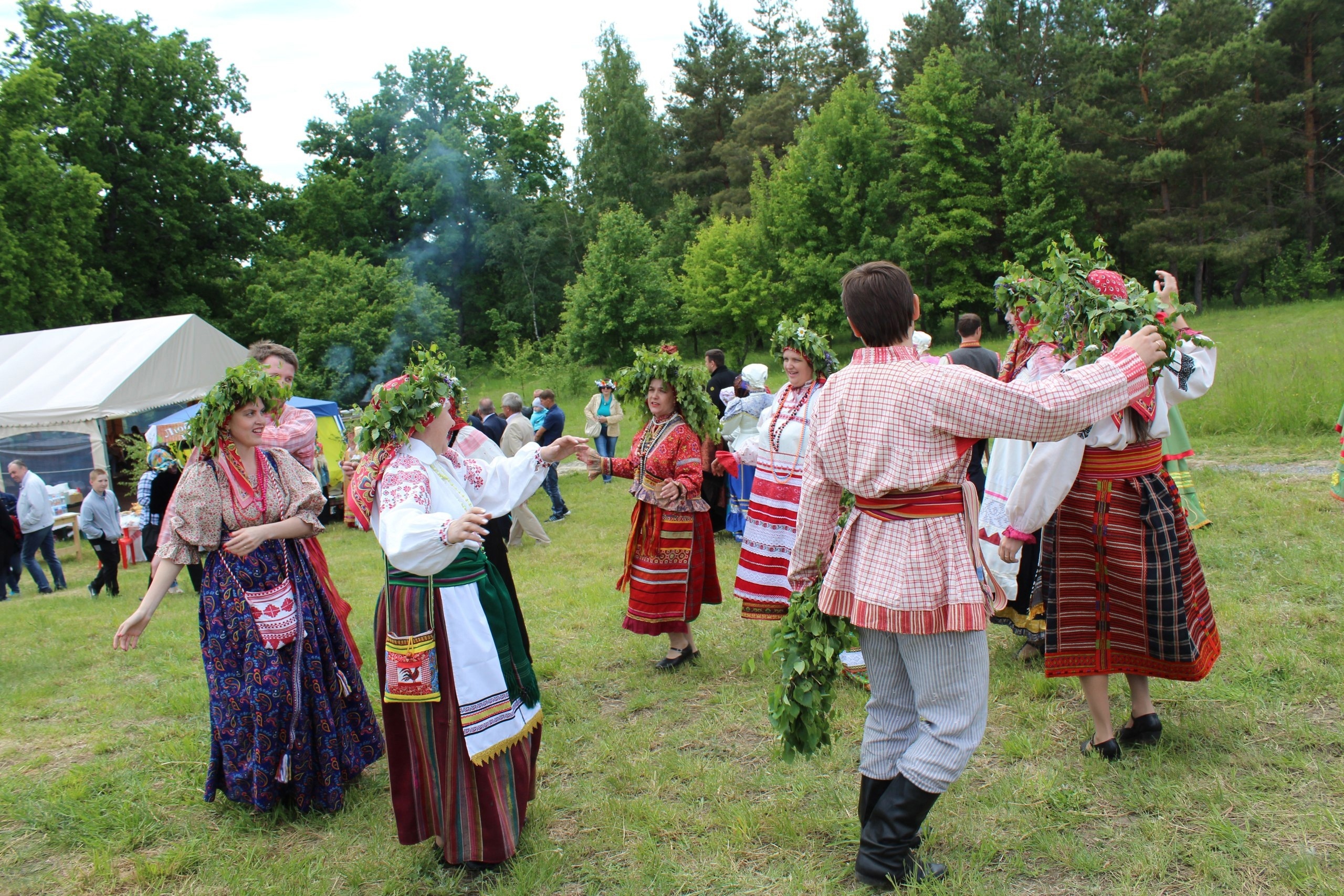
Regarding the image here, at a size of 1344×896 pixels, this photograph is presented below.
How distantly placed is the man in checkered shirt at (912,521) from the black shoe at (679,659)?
2.51 m

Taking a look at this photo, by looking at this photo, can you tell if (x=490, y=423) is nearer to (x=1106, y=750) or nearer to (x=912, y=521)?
(x=1106, y=750)

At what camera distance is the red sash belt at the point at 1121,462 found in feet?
11.0

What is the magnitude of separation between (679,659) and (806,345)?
2.02 metres

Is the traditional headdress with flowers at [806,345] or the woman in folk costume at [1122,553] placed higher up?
the traditional headdress with flowers at [806,345]

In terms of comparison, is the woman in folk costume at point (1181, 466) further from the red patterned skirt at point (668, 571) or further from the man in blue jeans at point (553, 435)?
the man in blue jeans at point (553, 435)

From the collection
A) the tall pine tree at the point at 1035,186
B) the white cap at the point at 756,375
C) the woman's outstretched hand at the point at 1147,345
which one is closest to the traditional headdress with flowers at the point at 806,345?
the woman's outstretched hand at the point at 1147,345

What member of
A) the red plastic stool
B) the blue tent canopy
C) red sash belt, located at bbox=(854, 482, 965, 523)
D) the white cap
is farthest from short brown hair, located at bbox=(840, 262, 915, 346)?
the red plastic stool

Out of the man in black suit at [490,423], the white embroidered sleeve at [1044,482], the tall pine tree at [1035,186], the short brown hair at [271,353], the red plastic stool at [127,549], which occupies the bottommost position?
the red plastic stool at [127,549]

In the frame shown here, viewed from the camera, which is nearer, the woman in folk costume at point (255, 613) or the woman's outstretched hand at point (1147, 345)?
the woman's outstretched hand at point (1147, 345)

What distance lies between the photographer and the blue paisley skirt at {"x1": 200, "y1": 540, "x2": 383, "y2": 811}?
3715 millimetres

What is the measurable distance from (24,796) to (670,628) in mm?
3295

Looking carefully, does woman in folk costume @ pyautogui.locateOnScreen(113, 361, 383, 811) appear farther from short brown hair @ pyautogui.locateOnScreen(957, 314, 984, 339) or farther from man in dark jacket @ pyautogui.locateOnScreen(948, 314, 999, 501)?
short brown hair @ pyautogui.locateOnScreen(957, 314, 984, 339)

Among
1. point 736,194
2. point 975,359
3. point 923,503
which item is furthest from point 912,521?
point 736,194

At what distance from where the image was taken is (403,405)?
3.24 meters
